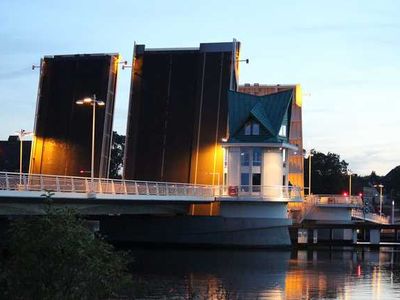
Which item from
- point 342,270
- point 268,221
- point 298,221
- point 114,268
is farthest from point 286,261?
point 114,268

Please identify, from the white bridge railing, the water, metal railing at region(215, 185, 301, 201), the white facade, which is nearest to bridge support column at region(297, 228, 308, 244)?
the white bridge railing

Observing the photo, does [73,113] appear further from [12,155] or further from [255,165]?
[12,155]

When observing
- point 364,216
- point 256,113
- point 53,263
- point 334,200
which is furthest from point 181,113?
point 53,263

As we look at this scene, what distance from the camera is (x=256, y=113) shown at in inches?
1980

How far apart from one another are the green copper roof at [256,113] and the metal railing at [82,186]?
691 centimetres

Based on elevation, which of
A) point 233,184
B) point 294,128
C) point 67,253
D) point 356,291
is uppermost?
point 294,128

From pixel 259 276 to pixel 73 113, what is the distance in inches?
981

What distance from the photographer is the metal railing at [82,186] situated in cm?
2656

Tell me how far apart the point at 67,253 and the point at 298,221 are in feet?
164

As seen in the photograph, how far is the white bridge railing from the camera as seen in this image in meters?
26.8

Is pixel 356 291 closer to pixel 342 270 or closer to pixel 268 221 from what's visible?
pixel 342 270

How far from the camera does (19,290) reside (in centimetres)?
960

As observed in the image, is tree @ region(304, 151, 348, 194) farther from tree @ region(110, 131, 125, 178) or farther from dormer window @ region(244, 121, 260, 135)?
dormer window @ region(244, 121, 260, 135)

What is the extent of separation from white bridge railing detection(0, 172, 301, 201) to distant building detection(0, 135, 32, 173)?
143 feet
